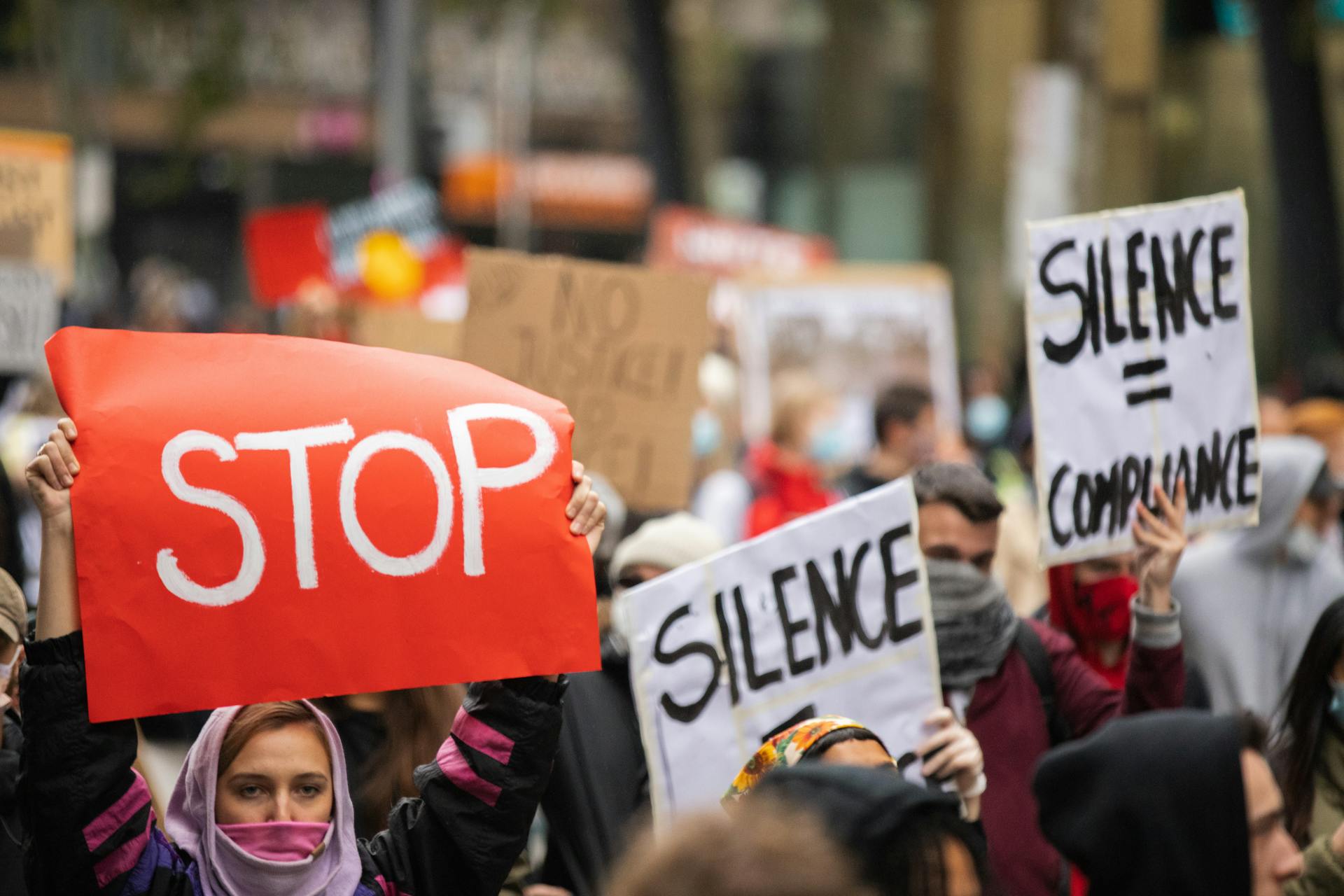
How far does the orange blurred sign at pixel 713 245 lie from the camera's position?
41.3 feet

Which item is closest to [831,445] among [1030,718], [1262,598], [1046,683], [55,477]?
[1262,598]

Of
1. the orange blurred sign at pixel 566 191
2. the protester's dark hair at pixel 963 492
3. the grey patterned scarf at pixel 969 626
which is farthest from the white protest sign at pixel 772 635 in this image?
the orange blurred sign at pixel 566 191

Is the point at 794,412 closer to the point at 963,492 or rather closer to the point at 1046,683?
the point at 963,492

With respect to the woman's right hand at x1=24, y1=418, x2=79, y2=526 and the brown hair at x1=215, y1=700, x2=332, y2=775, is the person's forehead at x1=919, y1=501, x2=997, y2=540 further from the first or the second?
the woman's right hand at x1=24, y1=418, x2=79, y2=526

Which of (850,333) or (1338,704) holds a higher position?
(850,333)

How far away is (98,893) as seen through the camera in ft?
8.84

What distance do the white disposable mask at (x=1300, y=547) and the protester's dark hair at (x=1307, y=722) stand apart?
1406 mm

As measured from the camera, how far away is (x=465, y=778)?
2.96 metres

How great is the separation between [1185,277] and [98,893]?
9.92ft

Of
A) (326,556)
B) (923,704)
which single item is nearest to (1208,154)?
(923,704)

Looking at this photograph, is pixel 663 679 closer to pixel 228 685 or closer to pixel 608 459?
pixel 228 685

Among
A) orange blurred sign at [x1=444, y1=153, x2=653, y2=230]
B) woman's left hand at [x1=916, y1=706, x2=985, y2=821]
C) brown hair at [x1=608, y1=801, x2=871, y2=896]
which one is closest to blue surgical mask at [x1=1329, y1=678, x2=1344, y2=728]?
woman's left hand at [x1=916, y1=706, x2=985, y2=821]

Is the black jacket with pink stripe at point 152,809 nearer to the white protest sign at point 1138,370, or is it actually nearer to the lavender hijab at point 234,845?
the lavender hijab at point 234,845

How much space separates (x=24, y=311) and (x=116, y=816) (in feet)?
19.0
